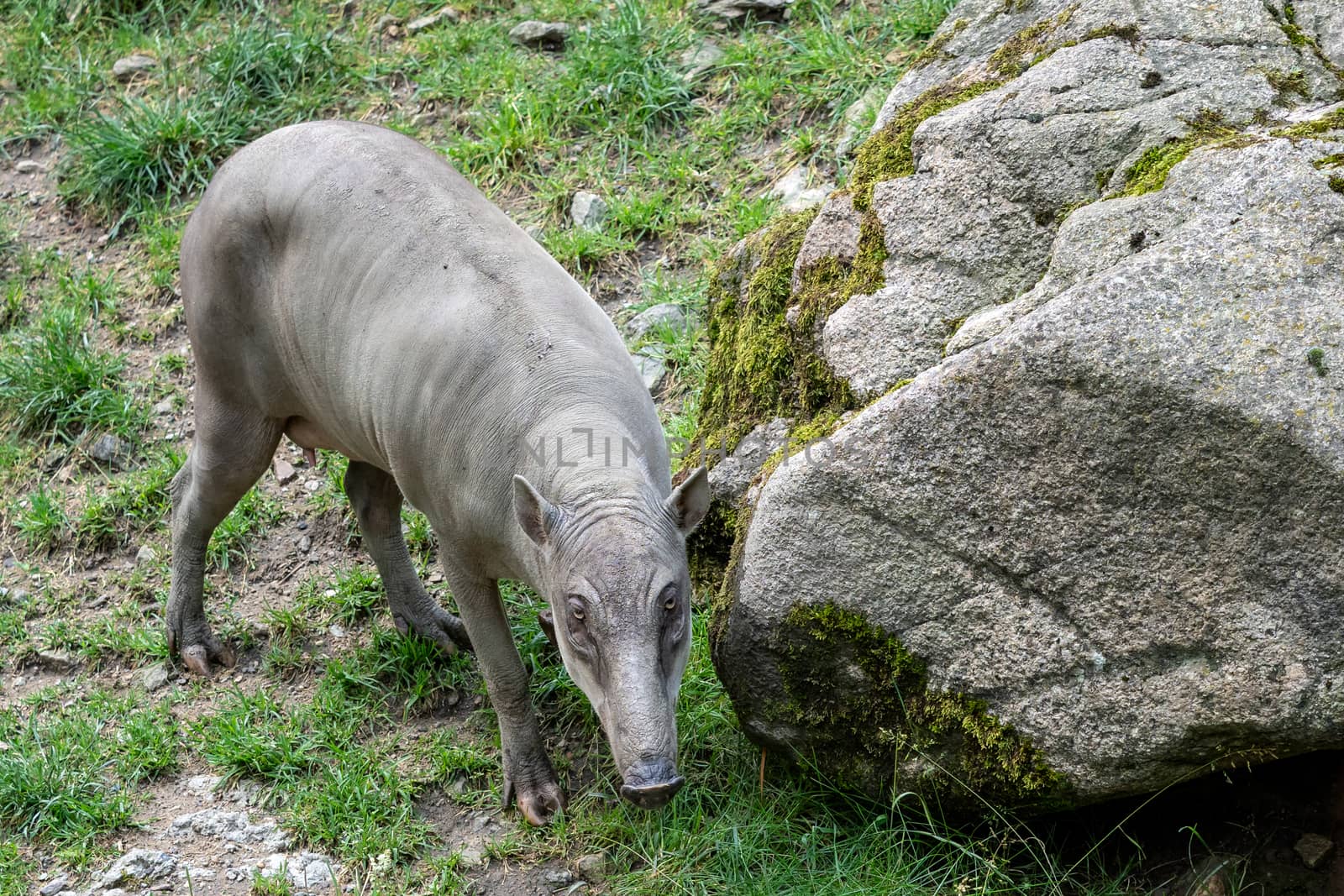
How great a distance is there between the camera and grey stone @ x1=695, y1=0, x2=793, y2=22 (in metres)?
7.53

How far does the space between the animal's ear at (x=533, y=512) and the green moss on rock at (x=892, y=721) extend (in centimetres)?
75

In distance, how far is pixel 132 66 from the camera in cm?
862

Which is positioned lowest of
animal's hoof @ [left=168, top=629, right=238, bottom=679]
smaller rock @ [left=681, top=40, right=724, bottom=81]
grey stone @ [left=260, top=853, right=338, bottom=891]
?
animal's hoof @ [left=168, top=629, right=238, bottom=679]

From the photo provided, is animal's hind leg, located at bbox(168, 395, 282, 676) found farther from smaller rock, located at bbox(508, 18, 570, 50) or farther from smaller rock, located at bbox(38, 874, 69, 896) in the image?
smaller rock, located at bbox(508, 18, 570, 50)

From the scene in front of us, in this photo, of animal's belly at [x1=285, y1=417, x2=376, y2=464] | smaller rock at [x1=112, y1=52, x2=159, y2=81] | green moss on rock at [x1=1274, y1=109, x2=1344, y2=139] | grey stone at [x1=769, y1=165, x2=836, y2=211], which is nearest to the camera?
green moss on rock at [x1=1274, y1=109, x2=1344, y2=139]

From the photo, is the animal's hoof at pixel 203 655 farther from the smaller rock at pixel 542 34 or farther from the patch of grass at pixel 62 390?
the smaller rock at pixel 542 34

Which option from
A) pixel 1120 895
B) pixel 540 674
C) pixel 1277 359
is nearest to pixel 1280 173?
pixel 1277 359

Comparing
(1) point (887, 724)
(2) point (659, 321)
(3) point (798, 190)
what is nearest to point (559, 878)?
(1) point (887, 724)

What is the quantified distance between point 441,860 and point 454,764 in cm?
47

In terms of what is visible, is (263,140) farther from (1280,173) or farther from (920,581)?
(1280,173)

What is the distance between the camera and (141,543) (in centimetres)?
629

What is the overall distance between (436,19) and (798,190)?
311 cm

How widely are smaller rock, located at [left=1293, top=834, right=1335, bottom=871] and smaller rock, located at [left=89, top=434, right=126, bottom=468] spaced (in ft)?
18.4

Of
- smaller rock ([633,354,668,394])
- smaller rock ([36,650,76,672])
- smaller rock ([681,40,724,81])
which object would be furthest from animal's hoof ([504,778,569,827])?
smaller rock ([681,40,724,81])
